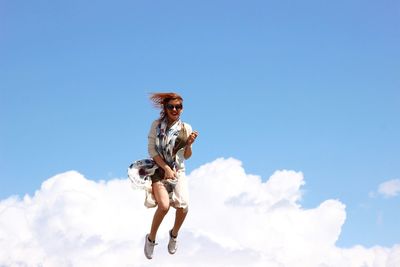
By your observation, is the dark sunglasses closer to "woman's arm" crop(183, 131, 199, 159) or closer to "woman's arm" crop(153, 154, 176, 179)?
"woman's arm" crop(183, 131, 199, 159)

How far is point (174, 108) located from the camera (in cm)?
1479

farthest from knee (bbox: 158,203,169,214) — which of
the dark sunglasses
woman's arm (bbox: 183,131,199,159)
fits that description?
the dark sunglasses

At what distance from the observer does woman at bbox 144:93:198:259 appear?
582 inches

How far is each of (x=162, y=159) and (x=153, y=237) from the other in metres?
1.95

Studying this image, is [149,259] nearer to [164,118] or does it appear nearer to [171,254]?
[171,254]

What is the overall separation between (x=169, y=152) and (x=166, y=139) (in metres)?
0.31

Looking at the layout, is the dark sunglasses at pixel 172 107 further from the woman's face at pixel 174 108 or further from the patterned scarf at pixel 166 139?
the patterned scarf at pixel 166 139

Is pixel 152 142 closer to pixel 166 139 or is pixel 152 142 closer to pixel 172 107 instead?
pixel 166 139

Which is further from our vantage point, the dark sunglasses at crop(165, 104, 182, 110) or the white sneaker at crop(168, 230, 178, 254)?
the white sneaker at crop(168, 230, 178, 254)

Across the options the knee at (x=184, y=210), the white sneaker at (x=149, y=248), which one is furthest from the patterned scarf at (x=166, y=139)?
the white sneaker at (x=149, y=248)

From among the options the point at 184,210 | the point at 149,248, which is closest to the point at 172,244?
the point at 149,248

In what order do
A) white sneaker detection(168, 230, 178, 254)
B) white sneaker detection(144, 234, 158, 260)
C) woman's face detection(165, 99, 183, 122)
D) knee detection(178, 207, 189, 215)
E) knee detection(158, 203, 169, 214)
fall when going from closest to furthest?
knee detection(158, 203, 169, 214) < woman's face detection(165, 99, 183, 122) < knee detection(178, 207, 189, 215) < white sneaker detection(144, 234, 158, 260) < white sneaker detection(168, 230, 178, 254)

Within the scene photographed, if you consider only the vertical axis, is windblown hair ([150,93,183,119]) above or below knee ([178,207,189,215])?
above

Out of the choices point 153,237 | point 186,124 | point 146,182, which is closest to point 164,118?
point 186,124
